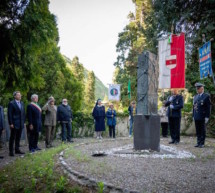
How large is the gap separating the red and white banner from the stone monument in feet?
11.4

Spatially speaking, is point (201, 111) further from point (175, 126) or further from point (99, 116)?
point (99, 116)

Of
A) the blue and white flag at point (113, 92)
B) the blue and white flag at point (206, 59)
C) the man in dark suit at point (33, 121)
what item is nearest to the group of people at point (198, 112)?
the blue and white flag at point (206, 59)

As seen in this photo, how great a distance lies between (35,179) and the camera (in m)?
4.02

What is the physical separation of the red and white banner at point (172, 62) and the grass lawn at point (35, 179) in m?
7.14

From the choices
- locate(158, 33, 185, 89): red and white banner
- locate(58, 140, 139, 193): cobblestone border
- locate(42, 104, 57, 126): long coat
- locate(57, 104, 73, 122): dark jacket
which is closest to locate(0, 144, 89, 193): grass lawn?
locate(58, 140, 139, 193): cobblestone border

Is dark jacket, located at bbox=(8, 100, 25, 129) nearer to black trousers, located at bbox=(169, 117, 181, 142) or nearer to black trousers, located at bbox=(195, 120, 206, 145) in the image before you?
black trousers, located at bbox=(169, 117, 181, 142)

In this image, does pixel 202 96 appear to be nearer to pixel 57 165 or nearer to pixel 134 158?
pixel 134 158

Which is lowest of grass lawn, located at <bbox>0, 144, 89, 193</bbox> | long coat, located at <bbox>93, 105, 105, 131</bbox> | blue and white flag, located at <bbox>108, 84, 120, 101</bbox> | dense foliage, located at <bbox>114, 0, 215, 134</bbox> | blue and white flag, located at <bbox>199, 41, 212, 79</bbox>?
grass lawn, located at <bbox>0, 144, 89, 193</bbox>

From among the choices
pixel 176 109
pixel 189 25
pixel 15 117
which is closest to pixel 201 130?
pixel 176 109

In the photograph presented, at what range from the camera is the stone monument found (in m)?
6.54

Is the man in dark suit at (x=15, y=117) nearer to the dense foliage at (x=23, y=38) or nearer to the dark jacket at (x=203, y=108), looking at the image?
the dense foliage at (x=23, y=38)

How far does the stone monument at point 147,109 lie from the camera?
6535mm

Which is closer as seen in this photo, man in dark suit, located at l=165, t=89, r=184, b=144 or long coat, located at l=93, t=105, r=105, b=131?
man in dark suit, located at l=165, t=89, r=184, b=144

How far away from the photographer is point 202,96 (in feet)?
24.0
